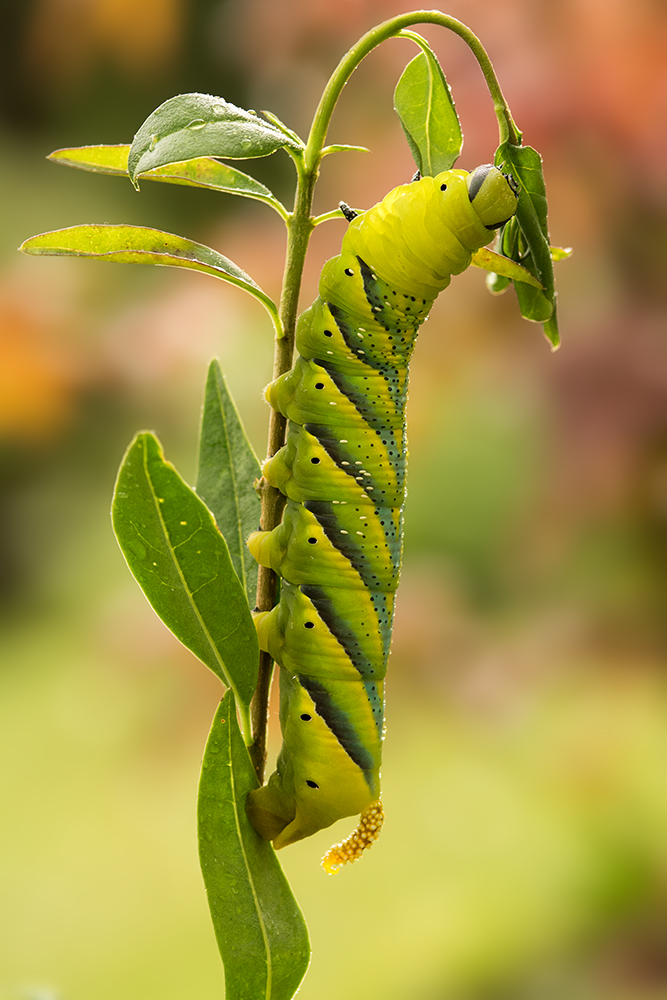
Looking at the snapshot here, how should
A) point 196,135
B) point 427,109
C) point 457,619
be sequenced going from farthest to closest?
point 457,619
point 427,109
point 196,135

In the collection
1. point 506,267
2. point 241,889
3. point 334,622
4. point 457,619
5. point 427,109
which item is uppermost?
point 457,619

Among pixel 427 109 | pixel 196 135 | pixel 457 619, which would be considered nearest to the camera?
pixel 196 135

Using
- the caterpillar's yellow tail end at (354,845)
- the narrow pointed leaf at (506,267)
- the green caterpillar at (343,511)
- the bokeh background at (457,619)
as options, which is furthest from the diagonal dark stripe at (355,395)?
the bokeh background at (457,619)

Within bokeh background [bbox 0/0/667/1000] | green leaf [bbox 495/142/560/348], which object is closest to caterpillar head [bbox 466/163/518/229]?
green leaf [bbox 495/142/560/348]

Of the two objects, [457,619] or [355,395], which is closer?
[355,395]

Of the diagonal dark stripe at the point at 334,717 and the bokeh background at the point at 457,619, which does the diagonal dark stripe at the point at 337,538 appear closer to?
the diagonal dark stripe at the point at 334,717

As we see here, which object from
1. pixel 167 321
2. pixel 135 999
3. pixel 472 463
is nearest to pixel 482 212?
pixel 135 999

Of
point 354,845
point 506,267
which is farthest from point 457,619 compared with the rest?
point 506,267

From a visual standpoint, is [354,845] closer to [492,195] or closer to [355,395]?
[355,395]
